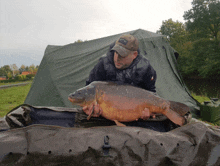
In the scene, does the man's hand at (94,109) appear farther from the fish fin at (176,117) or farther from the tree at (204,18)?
the tree at (204,18)

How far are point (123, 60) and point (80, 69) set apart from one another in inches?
89.3

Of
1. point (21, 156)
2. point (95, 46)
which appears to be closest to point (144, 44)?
point (95, 46)

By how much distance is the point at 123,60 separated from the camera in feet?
4.73

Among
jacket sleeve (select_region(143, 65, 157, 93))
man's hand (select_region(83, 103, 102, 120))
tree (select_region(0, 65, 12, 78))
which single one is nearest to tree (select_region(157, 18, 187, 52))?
jacket sleeve (select_region(143, 65, 157, 93))

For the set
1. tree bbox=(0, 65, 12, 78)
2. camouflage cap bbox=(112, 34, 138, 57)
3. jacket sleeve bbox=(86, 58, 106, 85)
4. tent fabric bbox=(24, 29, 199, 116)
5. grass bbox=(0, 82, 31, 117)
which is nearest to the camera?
camouflage cap bbox=(112, 34, 138, 57)

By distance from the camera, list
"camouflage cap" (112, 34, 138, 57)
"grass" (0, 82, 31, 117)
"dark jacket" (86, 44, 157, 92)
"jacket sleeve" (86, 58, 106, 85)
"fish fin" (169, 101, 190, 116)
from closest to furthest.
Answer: "fish fin" (169, 101, 190, 116)
"camouflage cap" (112, 34, 138, 57)
"dark jacket" (86, 44, 157, 92)
"jacket sleeve" (86, 58, 106, 85)
"grass" (0, 82, 31, 117)

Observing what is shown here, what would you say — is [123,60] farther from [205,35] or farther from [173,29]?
[173,29]

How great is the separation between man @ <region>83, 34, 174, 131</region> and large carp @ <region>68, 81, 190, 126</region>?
0.05m

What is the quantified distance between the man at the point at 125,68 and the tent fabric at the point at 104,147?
10.4 inches

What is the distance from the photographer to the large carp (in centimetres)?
130

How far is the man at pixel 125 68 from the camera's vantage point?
1385 millimetres

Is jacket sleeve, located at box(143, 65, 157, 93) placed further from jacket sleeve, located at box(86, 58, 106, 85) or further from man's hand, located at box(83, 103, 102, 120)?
man's hand, located at box(83, 103, 102, 120)

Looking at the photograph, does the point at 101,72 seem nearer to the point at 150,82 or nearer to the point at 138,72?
the point at 138,72

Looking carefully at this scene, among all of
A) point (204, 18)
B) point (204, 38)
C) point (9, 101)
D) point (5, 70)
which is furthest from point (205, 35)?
point (5, 70)
